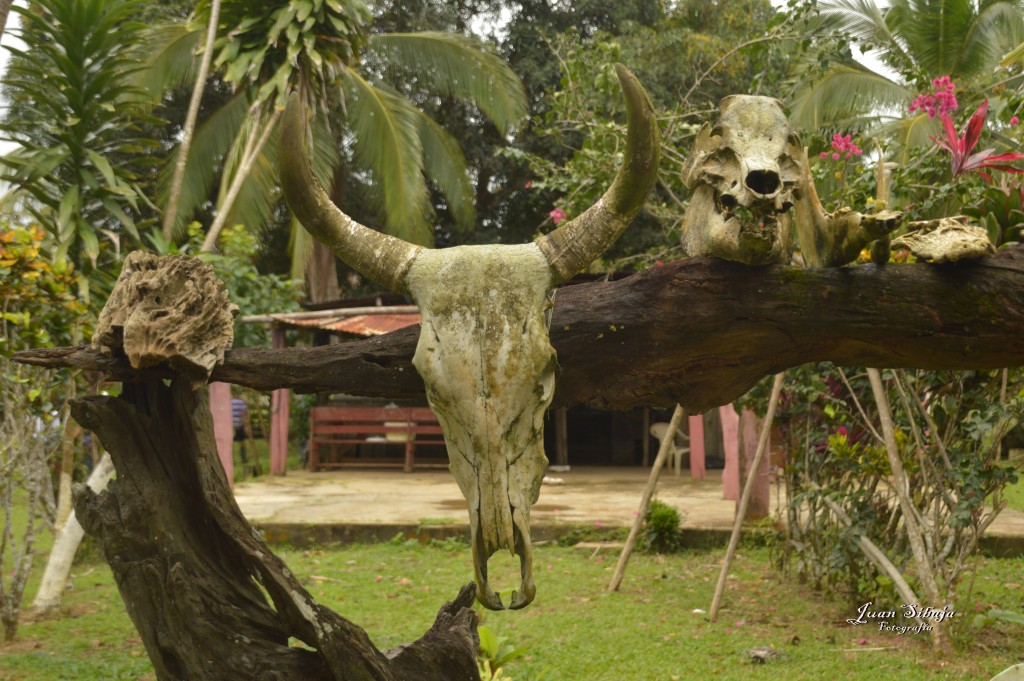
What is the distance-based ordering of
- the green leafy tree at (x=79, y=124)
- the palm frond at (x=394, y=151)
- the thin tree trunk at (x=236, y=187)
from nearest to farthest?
the green leafy tree at (x=79, y=124) → the thin tree trunk at (x=236, y=187) → the palm frond at (x=394, y=151)

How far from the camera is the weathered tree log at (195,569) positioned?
130 inches

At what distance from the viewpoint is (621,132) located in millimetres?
7363

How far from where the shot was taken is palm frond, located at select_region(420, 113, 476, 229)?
52.6 ft

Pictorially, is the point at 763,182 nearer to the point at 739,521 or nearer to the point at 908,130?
the point at 739,521

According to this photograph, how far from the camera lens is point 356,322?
41.7 ft

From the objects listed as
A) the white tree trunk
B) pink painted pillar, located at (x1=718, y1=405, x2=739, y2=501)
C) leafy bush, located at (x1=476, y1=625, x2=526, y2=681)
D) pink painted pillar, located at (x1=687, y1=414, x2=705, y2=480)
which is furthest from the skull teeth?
pink painted pillar, located at (x1=687, y1=414, x2=705, y2=480)

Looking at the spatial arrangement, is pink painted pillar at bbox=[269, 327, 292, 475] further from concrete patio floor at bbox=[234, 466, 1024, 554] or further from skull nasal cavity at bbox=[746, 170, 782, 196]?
skull nasal cavity at bbox=[746, 170, 782, 196]

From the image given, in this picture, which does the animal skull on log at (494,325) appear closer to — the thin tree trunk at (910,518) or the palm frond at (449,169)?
the thin tree trunk at (910,518)

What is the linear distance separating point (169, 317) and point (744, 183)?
1.95m

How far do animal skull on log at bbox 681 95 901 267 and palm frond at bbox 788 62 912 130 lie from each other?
11142 millimetres

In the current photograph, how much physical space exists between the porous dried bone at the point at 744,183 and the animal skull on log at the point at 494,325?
11.9 inches

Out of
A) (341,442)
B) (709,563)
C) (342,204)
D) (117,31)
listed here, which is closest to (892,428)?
(709,563)

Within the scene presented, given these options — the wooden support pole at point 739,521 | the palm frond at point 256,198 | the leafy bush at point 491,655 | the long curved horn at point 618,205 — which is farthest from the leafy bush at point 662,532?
the palm frond at point 256,198

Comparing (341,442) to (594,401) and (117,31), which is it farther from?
(594,401)
